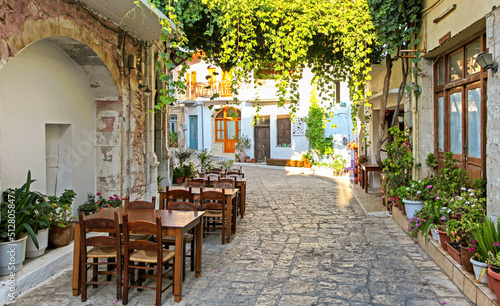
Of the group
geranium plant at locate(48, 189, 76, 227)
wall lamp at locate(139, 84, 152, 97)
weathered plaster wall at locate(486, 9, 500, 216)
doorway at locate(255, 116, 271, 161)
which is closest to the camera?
weathered plaster wall at locate(486, 9, 500, 216)

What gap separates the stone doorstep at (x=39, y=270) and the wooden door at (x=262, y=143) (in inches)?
676

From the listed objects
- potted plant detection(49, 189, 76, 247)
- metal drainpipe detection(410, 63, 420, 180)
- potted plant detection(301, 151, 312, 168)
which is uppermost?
metal drainpipe detection(410, 63, 420, 180)

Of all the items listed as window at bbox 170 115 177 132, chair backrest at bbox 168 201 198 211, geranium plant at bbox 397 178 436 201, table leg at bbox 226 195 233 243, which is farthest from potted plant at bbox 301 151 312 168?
chair backrest at bbox 168 201 198 211

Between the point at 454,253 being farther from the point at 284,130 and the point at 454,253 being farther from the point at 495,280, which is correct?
the point at 284,130

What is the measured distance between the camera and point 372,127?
11461 millimetres

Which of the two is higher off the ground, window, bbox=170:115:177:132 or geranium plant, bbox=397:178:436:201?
window, bbox=170:115:177:132

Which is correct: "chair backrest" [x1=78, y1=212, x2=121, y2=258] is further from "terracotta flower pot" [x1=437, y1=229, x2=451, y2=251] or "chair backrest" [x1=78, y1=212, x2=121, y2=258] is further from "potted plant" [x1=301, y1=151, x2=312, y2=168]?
"potted plant" [x1=301, y1=151, x2=312, y2=168]

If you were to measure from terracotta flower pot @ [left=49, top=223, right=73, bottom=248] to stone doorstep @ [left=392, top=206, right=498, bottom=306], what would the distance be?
4.44 m

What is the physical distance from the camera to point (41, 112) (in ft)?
17.8

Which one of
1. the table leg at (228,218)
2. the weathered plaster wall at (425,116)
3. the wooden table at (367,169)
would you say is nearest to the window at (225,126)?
the wooden table at (367,169)

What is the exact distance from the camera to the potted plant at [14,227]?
399 cm

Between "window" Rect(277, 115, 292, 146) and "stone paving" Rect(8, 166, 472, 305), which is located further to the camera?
"window" Rect(277, 115, 292, 146)

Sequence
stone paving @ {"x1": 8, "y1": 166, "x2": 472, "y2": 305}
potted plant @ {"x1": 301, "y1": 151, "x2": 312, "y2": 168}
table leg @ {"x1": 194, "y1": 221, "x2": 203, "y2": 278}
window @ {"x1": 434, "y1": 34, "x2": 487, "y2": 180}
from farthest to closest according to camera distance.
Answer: potted plant @ {"x1": 301, "y1": 151, "x2": 312, "y2": 168} → window @ {"x1": 434, "y1": 34, "x2": 487, "y2": 180} → table leg @ {"x1": 194, "y1": 221, "x2": 203, "y2": 278} → stone paving @ {"x1": 8, "y1": 166, "x2": 472, "y2": 305}

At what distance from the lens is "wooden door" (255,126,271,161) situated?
22.0 m
